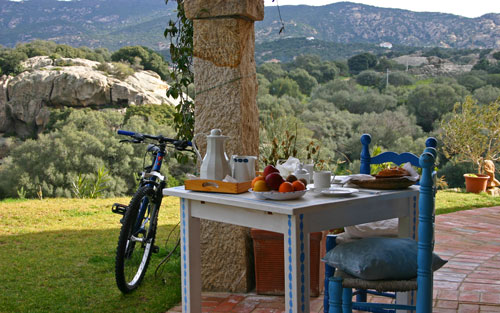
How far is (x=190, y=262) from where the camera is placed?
2.10m

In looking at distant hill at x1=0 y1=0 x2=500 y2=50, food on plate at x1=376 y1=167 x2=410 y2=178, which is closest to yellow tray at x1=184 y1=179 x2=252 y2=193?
food on plate at x1=376 y1=167 x2=410 y2=178

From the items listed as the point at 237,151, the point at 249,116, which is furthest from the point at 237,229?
the point at 249,116

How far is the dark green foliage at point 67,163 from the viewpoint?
703 inches

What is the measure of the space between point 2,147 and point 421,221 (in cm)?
2628

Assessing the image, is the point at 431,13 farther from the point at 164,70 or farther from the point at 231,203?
the point at 231,203

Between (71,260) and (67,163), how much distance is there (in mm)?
15498

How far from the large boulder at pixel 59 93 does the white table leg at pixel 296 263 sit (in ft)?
80.0

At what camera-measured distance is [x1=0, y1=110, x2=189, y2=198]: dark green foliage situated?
17.8 metres

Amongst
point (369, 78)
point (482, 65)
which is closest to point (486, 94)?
point (482, 65)

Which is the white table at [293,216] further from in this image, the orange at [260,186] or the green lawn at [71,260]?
the green lawn at [71,260]

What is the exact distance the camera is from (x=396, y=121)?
68.1 feet

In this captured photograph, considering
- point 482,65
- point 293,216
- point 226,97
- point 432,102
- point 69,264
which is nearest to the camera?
point 293,216

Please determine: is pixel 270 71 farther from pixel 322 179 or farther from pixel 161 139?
pixel 322 179

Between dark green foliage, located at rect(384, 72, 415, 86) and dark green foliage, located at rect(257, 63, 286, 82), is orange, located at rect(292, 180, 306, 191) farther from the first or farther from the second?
dark green foliage, located at rect(384, 72, 415, 86)
